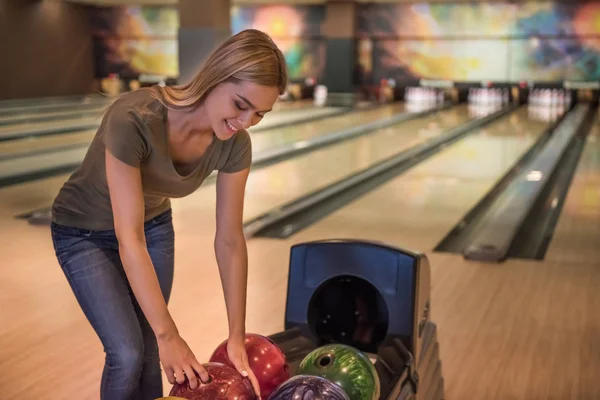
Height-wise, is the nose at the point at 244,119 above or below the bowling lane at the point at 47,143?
above

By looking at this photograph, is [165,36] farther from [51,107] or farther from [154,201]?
[154,201]

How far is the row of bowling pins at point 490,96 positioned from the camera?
13.7m

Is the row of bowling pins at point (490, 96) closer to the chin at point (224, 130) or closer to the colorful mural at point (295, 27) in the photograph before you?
the colorful mural at point (295, 27)

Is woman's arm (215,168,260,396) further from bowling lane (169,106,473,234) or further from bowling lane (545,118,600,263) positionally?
bowling lane (169,106,473,234)

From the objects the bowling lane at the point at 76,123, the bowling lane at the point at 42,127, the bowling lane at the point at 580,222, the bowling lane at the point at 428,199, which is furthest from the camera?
the bowling lane at the point at 76,123

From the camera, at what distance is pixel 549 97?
1327cm

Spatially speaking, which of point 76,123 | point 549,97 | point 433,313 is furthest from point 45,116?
point 433,313

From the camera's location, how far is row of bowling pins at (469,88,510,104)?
13703mm

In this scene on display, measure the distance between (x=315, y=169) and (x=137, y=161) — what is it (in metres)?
5.25

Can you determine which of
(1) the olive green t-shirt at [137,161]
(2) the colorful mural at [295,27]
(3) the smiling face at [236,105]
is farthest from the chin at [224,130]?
(2) the colorful mural at [295,27]

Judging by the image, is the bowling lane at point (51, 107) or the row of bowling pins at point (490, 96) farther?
the row of bowling pins at point (490, 96)

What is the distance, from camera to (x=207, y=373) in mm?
1405

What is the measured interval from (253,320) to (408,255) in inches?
44.2

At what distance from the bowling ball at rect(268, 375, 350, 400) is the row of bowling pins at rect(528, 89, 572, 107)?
12578 mm
